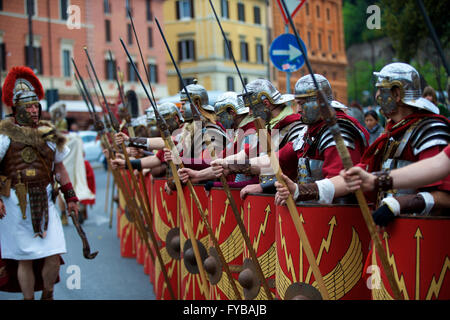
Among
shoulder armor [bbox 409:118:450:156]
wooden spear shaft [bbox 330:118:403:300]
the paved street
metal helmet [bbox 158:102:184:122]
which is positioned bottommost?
the paved street

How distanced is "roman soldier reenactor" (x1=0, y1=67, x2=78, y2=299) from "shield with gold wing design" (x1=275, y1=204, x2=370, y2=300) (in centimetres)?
302

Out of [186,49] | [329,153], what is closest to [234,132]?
[329,153]

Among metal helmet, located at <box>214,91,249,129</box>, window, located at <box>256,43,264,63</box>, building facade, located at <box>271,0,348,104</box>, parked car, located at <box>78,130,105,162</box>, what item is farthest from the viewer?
window, located at <box>256,43,264,63</box>

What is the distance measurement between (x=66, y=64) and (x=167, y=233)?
2874 centimetres

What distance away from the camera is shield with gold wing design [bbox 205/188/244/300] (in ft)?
15.1

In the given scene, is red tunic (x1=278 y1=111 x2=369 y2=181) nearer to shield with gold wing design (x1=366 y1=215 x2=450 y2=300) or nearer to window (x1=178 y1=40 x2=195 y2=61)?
shield with gold wing design (x1=366 y1=215 x2=450 y2=300)

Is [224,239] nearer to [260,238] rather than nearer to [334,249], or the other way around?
[260,238]

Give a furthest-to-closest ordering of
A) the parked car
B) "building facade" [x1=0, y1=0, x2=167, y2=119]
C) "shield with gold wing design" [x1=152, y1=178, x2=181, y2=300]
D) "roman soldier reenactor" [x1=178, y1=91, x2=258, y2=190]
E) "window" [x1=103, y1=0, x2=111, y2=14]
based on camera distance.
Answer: "building facade" [x1=0, y1=0, x2=167, y2=119]
the parked car
"window" [x1=103, y1=0, x2=111, y2=14]
"shield with gold wing design" [x1=152, y1=178, x2=181, y2=300]
"roman soldier reenactor" [x1=178, y1=91, x2=258, y2=190]

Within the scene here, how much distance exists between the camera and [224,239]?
472cm

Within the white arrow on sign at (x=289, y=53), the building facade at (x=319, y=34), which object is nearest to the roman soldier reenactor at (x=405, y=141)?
the building facade at (x=319, y=34)

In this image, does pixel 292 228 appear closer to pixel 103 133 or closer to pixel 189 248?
pixel 189 248

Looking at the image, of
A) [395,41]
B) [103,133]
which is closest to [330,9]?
[395,41]

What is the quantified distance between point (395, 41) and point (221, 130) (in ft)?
39.1

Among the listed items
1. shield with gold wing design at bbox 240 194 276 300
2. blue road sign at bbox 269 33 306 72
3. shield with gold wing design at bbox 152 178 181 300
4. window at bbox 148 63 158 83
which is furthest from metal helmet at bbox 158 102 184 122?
shield with gold wing design at bbox 240 194 276 300
